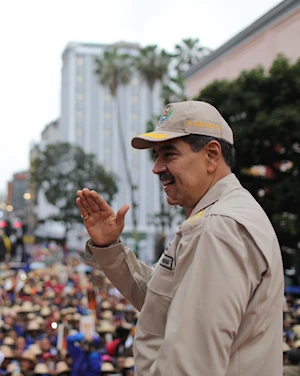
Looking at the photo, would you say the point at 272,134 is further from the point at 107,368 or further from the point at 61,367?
the point at 61,367

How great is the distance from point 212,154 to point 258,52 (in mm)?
16310

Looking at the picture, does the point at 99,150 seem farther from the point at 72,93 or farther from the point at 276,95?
the point at 276,95

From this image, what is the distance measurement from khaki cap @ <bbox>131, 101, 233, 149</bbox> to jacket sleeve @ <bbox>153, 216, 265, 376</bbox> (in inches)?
14.9

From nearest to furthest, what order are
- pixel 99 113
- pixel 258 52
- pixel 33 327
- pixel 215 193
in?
pixel 215 193, pixel 33 327, pixel 258 52, pixel 99 113

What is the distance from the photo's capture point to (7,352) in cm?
680

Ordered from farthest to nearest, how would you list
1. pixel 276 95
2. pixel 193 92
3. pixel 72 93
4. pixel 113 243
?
pixel 72 93, pixel 193 92, pixel 276 95, pixel 113 243

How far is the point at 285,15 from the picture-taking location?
14.1 metres

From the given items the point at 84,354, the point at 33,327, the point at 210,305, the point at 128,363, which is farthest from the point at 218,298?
the point at 33,327

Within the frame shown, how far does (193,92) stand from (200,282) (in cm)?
2144

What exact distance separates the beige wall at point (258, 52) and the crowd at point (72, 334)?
724 centimetres

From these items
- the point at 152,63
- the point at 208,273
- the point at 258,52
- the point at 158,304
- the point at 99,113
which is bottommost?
the point at 158,304

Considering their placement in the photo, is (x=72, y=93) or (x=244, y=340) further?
(x=72, y=93)

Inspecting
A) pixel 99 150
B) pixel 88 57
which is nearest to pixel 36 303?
pixel 99 150

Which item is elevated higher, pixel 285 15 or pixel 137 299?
pixel 285 15
